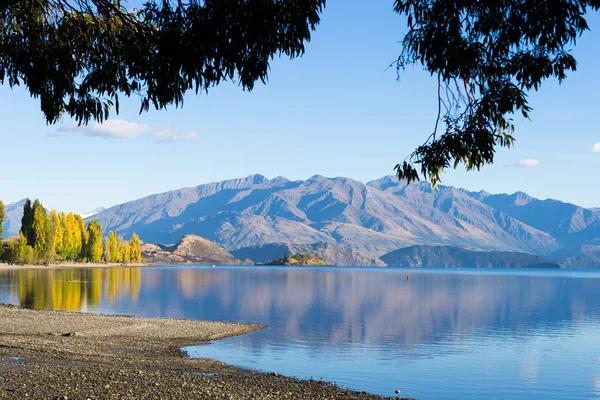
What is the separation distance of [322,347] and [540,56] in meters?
42.8

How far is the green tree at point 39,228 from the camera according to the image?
190 m

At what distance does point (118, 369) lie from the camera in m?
32.2

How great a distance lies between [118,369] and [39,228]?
173060mm

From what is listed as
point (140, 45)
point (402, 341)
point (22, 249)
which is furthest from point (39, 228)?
point (140, 45)

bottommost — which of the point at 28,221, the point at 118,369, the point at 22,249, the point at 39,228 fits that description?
the point at 118,369

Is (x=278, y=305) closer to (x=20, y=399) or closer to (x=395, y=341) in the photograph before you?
(x=395, y=341)

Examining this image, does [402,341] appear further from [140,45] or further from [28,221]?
[28,221]

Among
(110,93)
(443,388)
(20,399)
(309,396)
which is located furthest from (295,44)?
(443,388)

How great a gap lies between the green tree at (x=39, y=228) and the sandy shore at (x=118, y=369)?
140 metres

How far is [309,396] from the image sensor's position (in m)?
30.3

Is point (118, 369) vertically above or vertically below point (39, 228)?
below

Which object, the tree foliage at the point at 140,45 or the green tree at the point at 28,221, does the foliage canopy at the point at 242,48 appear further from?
the green tree at the point at 28,221

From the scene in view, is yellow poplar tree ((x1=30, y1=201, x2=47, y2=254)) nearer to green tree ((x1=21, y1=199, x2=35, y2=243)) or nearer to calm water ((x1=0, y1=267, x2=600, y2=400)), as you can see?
green tree ((x1=21, y1=199, x2=35, y2=243))

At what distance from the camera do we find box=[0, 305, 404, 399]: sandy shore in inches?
1053
